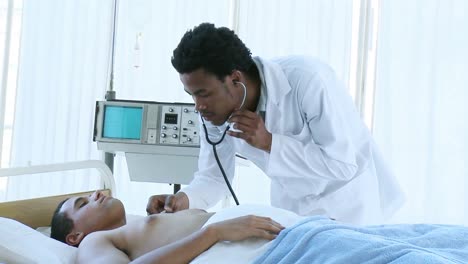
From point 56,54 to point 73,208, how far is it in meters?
2.17

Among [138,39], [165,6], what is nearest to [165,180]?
[138,39]

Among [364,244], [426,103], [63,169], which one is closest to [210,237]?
[364,244]

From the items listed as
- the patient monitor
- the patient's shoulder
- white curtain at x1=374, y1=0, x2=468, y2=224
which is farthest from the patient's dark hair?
white curtain at x1=374, y1=0, x2=468, y2=224

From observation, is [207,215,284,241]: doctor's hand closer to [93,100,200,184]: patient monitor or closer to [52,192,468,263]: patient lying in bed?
[52,192,468,263]: patient lying in bed

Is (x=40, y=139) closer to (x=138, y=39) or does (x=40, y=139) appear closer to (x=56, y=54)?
(x=56, y=54)

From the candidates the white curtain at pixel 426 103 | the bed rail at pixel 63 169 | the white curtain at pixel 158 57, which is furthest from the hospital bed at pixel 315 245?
the white curtain at pixel 158 57

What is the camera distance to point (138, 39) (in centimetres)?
358

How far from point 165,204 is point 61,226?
339 millimetres

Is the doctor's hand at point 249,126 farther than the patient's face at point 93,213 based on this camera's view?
No

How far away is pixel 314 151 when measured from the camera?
175cm

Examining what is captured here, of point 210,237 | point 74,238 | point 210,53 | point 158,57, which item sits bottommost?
point 74,238

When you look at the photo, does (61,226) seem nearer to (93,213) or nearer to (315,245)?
(93,213)

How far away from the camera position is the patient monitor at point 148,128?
263 centimetres

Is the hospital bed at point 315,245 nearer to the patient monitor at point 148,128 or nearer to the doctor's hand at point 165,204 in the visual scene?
the doctor's hand at point 165,204
